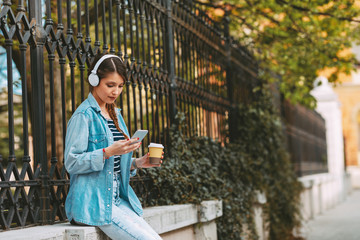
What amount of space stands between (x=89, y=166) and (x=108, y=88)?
0.49 metres

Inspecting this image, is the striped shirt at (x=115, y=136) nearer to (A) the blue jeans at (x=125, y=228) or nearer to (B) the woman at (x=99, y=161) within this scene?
(B) the woman at (x=99, y=161)

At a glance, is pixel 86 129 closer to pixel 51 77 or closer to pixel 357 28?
pixel 51 77

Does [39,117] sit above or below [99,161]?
above

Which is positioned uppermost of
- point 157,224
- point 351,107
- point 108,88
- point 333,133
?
point 351,107

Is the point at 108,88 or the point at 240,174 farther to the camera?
the point at 240,174

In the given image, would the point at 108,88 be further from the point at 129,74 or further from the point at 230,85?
the point at 230,85

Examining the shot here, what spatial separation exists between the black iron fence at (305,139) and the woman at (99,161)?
7727 mm

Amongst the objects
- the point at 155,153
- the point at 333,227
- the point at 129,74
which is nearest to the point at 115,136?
the point at 155,153

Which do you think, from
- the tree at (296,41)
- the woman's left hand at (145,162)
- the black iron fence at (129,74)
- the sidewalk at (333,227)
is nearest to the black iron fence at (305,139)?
the sidewalk at (333,227)

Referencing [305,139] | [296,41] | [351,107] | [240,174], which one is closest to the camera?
[240,174]

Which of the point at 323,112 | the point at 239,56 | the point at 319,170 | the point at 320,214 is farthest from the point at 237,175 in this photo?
the point at 323,112

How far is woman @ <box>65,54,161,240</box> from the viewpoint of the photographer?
3152 mm

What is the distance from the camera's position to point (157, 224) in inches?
166

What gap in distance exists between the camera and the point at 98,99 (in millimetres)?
3434
